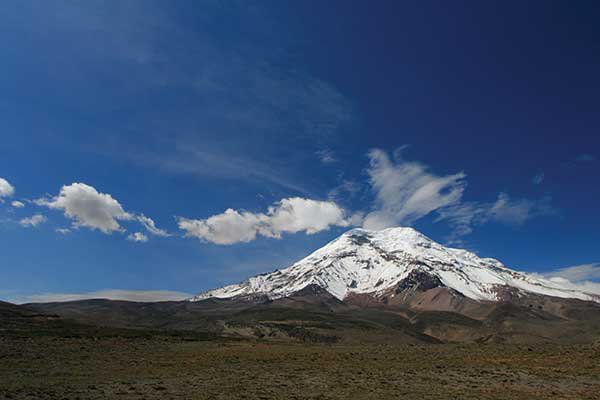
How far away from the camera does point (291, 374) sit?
122 feet

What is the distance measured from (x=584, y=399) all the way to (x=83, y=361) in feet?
145

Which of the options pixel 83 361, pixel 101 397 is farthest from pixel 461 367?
pixel 83 361

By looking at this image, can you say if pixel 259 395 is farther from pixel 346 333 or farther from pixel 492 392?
pixel 346 333

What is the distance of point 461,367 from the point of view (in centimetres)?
4097

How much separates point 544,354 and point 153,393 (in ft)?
145

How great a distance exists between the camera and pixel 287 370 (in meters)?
39.7

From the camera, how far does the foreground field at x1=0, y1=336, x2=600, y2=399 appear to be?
28.3 meters

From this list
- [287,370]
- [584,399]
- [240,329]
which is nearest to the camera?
[584,399]

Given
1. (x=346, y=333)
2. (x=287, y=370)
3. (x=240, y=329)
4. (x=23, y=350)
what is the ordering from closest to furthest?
(x=287, y=370) → (x=23, y=350) → (x=346, y=333) → (x=240, y=329)

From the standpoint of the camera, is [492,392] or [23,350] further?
[23,350]

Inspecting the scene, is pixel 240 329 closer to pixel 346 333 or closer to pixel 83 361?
pixel 346 333

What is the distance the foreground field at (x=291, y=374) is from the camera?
2828 centimetres

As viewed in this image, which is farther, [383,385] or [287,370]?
[287,370]

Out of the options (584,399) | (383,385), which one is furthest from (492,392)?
(383,385)
